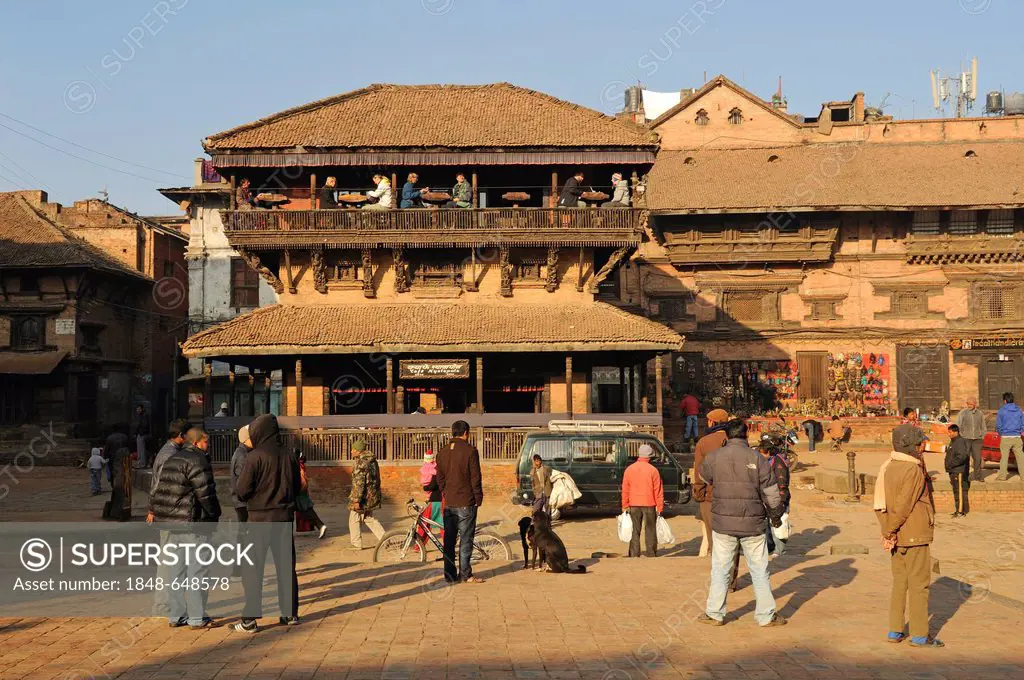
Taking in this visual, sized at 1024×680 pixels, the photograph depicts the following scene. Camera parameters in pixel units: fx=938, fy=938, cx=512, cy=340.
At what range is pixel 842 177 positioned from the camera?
131ft

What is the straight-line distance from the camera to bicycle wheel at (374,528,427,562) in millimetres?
13125

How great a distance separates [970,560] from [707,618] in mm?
6810

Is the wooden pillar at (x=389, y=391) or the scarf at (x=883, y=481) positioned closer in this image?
the scarf at (x=883, y=481)

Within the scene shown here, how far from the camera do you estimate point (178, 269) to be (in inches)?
1670

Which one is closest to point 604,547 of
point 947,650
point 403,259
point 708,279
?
point 947,650

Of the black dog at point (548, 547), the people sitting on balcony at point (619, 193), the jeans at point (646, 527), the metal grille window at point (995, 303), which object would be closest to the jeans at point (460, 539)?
the black dog at point (548, 547)

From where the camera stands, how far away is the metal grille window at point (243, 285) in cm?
Result: 3856

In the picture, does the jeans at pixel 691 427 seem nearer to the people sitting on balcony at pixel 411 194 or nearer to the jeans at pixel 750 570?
the people sitting on balcony at pixel 411 194

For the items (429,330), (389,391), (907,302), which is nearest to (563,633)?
(389,391)

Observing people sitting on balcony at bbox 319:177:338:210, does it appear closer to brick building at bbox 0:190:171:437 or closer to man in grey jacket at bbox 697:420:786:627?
brick building at bbox 0:190:171:437

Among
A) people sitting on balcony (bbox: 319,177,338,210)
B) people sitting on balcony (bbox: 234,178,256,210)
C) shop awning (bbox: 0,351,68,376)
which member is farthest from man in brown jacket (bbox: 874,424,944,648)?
shop awning (bbox: 0,351,68,376)

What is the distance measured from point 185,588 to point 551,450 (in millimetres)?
11354

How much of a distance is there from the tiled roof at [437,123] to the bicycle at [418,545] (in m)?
14.9

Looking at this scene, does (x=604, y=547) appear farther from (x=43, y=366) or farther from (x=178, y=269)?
(x=178, y=269)
